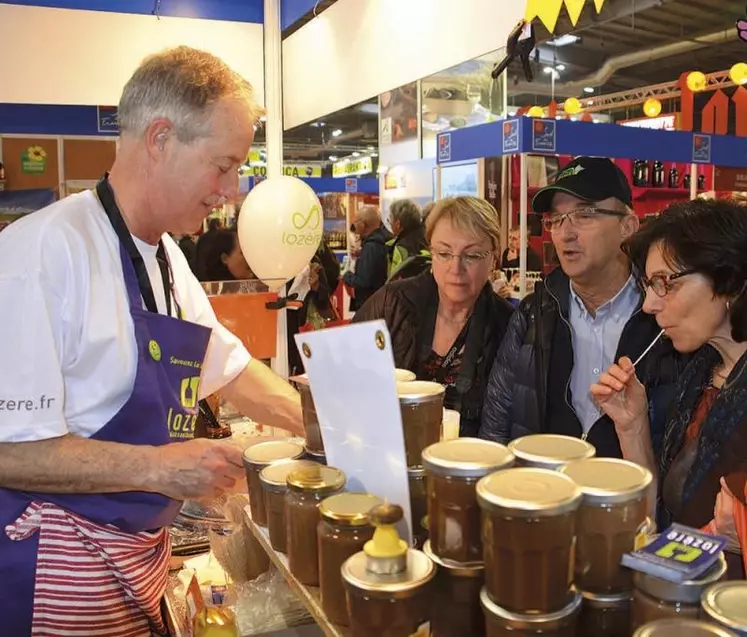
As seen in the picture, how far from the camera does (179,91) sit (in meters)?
1.64

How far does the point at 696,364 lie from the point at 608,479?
1112 mm

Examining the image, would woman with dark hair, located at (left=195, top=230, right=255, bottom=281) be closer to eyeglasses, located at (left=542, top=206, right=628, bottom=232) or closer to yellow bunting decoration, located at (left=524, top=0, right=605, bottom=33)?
yellow bunting decoration, located at (left=524, top=0, right=605, bottom=33)

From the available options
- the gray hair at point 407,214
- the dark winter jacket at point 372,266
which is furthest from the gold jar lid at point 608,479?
the dark winter jacket at point 372,266

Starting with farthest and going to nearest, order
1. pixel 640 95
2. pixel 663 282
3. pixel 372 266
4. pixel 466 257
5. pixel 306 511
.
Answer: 1. pixel 640 95
2. pixel 372 266
3. pixel 466 257
4. pixel 663 282
5. pixel 306 511

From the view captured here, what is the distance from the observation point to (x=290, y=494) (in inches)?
49.5

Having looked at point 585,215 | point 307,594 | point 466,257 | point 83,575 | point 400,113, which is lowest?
point 83,575

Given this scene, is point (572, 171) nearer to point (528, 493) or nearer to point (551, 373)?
point (551, 373)

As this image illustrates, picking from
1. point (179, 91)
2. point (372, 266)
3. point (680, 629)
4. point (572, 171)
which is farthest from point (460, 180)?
point (680, 629)

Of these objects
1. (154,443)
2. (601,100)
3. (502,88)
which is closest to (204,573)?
(154,443)

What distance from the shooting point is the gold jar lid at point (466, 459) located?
1.02 m

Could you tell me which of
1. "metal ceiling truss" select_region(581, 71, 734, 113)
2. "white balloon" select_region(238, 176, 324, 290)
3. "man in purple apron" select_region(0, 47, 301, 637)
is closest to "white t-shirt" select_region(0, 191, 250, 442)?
"man in purple apron" select_region(0, 47, 301, 637)

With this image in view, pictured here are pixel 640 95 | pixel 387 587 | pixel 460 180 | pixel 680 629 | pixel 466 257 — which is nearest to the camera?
pixel 680 629

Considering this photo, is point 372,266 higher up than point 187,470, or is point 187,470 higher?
point 372,266

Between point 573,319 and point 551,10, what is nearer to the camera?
point 573,319
